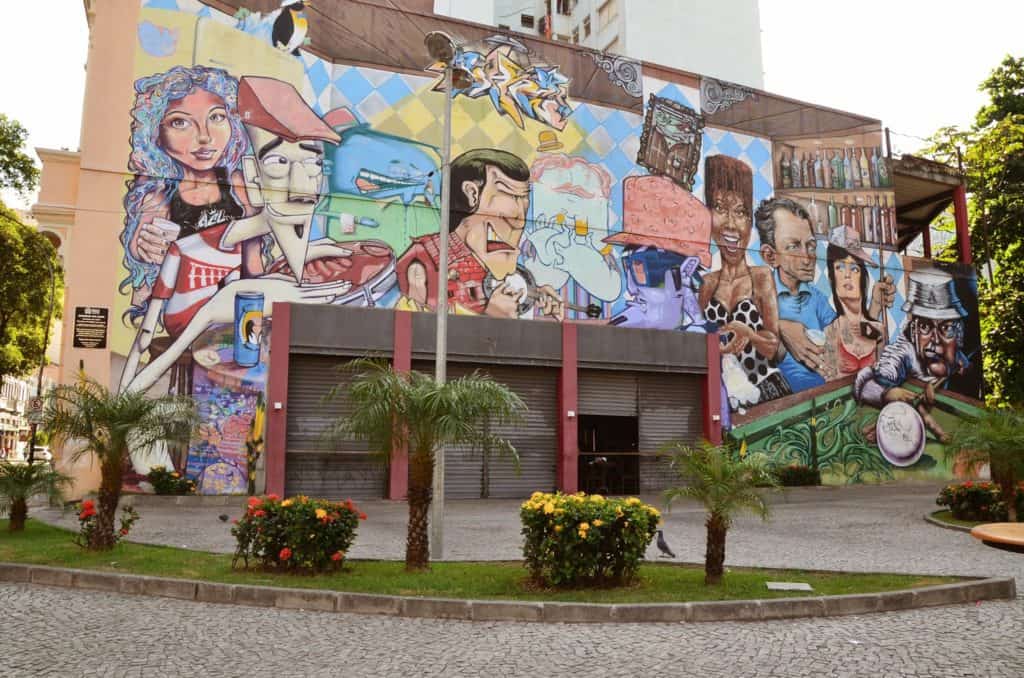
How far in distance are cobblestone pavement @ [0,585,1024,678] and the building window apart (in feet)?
149

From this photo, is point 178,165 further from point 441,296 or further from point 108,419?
point 441,296

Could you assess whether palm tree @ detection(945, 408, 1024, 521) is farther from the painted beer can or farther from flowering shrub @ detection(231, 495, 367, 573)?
the painted beer can

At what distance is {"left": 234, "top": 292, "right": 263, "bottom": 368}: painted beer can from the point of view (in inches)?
824

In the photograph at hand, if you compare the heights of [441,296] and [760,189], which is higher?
[760,189]

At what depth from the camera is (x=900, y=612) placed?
8.38 meters

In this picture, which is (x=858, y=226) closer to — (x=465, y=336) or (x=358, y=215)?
(x=465, y=336)

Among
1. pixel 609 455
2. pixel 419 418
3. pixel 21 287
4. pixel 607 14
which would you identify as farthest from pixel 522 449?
pixel 607 14

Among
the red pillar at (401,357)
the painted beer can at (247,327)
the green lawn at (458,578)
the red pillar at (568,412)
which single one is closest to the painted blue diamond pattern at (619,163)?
the red pillar at (568,412)

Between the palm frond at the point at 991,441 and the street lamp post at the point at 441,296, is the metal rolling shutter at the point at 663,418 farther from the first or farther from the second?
the street lamp post at the point at 441,296

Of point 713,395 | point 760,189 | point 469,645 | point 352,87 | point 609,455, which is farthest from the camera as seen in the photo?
point 760,189

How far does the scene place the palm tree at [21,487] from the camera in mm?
13531

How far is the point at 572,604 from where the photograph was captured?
26.7 ft

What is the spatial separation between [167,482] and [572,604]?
14148mm

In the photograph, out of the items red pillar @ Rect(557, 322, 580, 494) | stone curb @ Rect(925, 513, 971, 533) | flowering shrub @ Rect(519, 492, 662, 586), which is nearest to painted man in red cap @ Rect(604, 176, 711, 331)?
red pillar @ Rect(557, 322, 580, 494)
